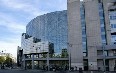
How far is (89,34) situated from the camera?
83.6 meters

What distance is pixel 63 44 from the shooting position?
309 feet

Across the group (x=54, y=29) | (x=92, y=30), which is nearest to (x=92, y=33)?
(x=92, y=30)

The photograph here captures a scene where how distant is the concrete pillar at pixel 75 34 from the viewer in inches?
3280

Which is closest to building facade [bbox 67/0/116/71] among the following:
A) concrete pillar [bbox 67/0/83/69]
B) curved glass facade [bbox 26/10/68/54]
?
concrete pillar [bbox 67/0/83/69]

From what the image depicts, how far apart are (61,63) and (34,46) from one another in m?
16.6

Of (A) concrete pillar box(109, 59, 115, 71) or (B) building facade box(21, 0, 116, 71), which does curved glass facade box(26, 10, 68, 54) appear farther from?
(A) concrete pillar box(109, 59, 115, 71)

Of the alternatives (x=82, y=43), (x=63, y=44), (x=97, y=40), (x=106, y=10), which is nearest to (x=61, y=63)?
(x=63, y=44)

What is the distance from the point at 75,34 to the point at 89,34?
5.68 metres

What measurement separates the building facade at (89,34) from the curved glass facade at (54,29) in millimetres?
441

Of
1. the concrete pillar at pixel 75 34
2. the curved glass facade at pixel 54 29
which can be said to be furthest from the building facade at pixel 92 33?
the curved glass facade at pixel 54 29

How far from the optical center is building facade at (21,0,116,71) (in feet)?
265

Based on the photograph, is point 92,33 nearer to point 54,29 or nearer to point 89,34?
point 89,34

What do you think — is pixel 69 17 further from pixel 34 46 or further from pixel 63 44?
pixel 34 46

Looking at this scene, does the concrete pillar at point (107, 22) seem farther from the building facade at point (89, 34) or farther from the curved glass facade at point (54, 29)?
the curved glass facade at point (54, 29)
